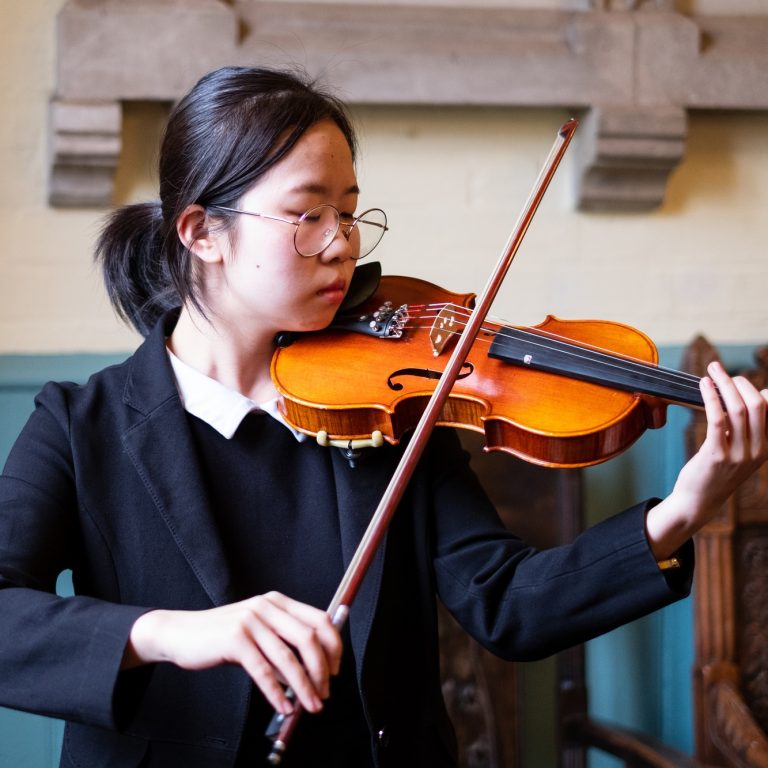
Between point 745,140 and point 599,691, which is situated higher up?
point 745,140

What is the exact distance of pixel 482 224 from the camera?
183 cm

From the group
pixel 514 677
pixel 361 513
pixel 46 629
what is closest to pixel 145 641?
pixel 46 629

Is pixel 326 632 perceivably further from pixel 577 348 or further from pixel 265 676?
pixel 577 348

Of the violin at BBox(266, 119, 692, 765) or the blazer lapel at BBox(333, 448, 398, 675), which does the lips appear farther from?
the blazer lapel at BBox(333, 448, 398, 675)

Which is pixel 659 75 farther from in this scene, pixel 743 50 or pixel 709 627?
→ pixel 709 627

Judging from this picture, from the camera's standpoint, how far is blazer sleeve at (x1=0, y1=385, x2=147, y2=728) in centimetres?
92

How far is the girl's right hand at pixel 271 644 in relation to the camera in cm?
79

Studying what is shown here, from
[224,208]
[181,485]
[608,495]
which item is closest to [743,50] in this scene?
[608,495]

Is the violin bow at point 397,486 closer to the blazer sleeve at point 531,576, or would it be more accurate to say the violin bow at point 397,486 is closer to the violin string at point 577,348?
the violin string at point 577,348

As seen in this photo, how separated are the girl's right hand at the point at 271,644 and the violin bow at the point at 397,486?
1cm

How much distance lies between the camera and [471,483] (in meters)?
1.26

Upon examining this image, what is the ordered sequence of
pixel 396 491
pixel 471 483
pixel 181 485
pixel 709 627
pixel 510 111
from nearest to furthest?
pixel 396 491, pixel 181 485, pixel 471 483, pixel 709 627, pixel 510 111

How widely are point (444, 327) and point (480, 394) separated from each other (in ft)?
0.39

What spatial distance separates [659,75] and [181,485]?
1.13 metres
